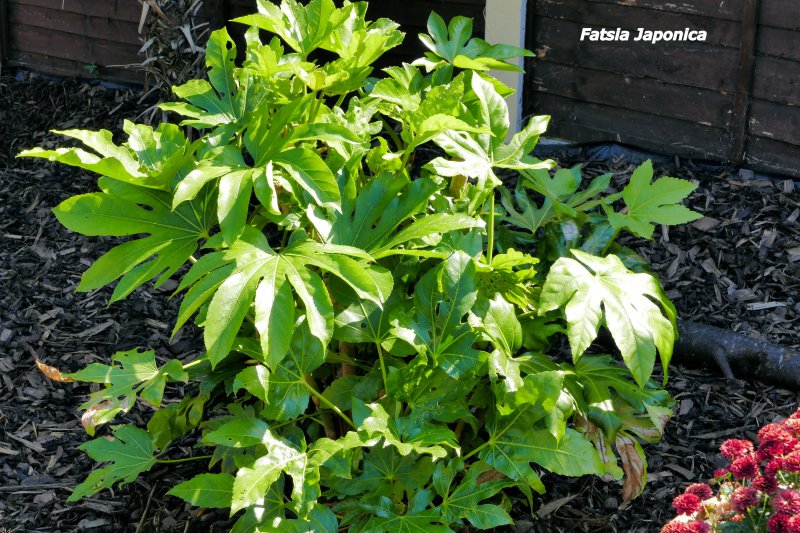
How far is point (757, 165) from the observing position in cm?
423

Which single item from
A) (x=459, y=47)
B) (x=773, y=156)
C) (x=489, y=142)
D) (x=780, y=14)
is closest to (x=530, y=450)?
(x=489, y=142)

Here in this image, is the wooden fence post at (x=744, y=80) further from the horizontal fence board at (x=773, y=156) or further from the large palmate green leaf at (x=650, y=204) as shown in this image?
the large palmate green leaf at (x=650, y=204)

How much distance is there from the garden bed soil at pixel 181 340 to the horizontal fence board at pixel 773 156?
2.9 inches

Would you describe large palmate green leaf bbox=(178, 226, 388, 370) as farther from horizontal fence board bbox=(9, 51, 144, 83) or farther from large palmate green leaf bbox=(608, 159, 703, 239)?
horizontal fence board bbox=(9, 51, 144, 83)

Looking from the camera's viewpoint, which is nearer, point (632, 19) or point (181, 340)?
point (181, 340)

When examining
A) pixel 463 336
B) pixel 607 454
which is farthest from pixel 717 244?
pixel 463 336

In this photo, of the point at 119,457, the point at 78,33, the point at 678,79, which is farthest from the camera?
the point at 78,33

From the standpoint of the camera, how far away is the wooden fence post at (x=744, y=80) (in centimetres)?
404

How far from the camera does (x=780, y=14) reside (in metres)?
3.97

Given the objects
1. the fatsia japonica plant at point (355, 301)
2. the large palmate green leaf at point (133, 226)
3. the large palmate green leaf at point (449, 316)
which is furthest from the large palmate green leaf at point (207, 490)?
the large palmate green leaf at point (449, 316)

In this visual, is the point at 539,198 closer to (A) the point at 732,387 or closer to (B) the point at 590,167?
(B) the point at 590,167

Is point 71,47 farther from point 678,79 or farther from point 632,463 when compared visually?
point 632,463

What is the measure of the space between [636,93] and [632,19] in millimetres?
345

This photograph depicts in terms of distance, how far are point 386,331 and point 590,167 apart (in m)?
2.43
